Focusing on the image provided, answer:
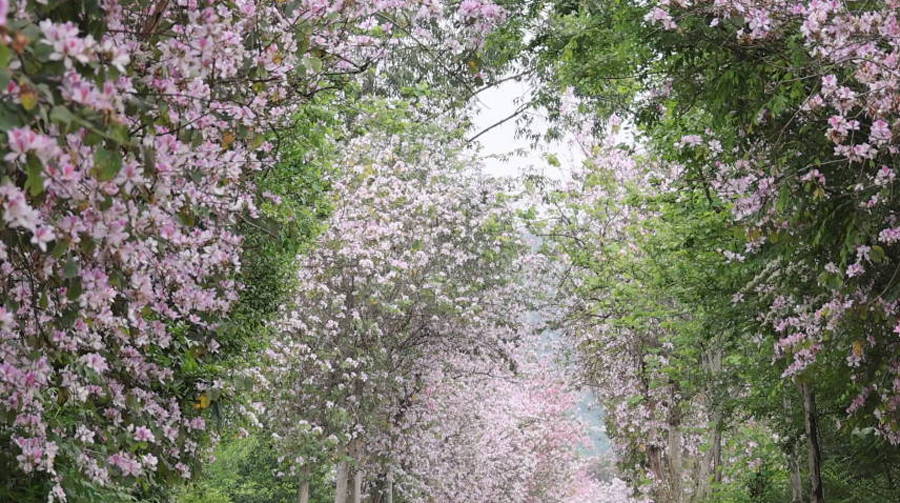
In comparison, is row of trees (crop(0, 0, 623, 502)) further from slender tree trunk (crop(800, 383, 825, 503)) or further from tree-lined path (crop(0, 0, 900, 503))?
slender tree trunk (crop(800, 383, 825, 503))

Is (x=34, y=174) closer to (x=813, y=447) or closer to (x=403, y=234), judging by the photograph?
(x=813, y=447)

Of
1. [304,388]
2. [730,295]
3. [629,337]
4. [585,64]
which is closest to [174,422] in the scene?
[585,64]

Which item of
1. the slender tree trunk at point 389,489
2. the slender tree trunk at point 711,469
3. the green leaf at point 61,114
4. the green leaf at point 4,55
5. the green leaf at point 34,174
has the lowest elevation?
the green leaf at point 34,174

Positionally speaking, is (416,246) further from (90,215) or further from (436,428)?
(90,215)

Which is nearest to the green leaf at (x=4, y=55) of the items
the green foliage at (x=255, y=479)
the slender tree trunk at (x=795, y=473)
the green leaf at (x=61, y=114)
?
the green leaf at (x=61, y=114)

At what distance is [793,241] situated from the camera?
676 cm

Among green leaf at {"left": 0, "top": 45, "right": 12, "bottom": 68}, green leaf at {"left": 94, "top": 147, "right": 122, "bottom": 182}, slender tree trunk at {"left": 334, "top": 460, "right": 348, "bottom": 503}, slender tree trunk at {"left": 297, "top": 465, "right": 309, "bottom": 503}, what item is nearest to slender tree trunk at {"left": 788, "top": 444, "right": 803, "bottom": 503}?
slender tree trunk at {"left": 297, "top": 465, "right": 309, "bottom": 503}

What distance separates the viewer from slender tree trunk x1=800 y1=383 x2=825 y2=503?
9477mm

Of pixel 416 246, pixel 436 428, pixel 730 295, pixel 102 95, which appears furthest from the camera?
pixel 436 428

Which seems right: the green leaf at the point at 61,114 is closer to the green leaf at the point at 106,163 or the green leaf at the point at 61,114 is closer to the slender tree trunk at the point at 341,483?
the green leaf at the point at 106,163

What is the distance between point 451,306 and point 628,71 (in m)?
11.0

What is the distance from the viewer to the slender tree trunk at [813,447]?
31.1ft

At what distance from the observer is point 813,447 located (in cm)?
964

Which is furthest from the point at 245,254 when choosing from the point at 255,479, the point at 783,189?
the point at 255,479
